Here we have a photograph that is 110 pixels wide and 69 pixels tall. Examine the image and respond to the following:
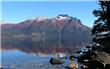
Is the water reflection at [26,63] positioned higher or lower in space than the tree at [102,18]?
lower

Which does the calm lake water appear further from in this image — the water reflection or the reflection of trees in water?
the reflection of trees in water

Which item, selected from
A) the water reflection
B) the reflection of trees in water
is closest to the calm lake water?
the water reflection

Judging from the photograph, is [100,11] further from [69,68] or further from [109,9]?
[69,68]

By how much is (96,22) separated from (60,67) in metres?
8.72

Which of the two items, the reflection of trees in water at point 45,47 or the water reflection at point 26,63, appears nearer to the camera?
the water reflection at point 26,63

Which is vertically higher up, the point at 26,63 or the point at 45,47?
the point at 26,63

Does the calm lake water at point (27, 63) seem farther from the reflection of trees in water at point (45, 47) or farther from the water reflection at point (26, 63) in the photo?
the reflection of trees in water at point (45, 47)

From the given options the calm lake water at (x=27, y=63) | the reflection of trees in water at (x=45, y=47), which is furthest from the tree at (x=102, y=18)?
the reflection of trees in water at (x=45, y=47)

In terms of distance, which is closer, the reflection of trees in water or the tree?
the tree

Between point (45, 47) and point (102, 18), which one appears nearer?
point (102, 18)

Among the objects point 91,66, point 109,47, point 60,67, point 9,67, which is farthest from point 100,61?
point 9,67

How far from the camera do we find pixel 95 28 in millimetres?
45531

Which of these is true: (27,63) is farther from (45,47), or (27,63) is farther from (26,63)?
(45,47)

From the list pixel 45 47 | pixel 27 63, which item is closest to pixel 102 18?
pixel 27 63
